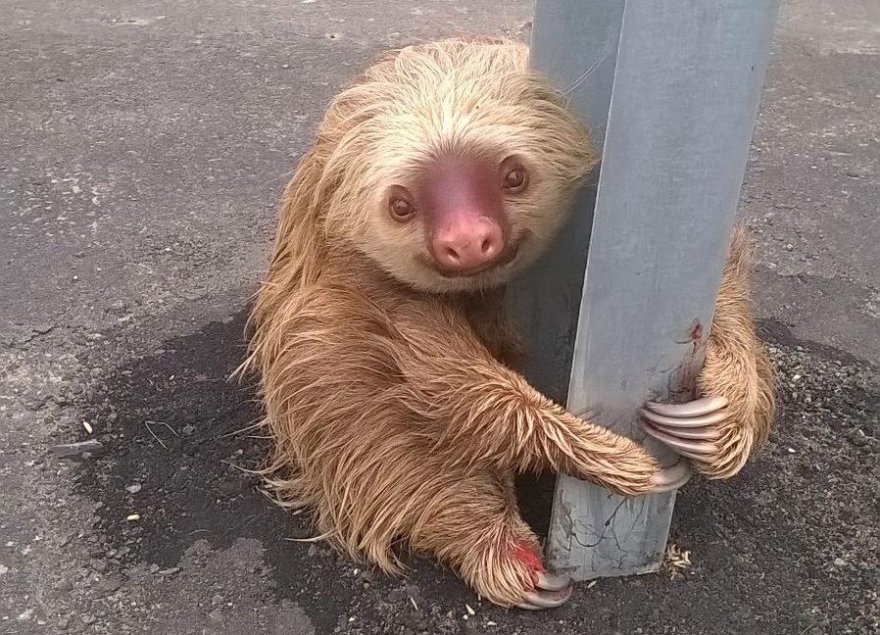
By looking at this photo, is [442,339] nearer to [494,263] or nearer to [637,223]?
[494,263]

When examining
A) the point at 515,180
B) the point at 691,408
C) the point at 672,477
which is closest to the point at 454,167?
the point at 515,180

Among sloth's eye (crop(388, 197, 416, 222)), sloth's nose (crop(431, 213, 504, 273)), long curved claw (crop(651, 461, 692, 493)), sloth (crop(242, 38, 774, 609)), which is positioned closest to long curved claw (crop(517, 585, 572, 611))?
sloth (crop(242, 38, 774, 609))

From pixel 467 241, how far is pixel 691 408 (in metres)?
0.71

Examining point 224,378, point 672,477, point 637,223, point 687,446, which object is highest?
point 637,223

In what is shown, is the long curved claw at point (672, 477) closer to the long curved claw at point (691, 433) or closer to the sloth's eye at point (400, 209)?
the long curved claw at point (691, 433)

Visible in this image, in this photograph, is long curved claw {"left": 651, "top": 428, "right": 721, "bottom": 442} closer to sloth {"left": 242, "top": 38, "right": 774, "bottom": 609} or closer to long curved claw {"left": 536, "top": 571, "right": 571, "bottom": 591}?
sloth {"left": 242, "top": 38, "right": 774, "bottom": 609}

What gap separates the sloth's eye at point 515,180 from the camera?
2264 millimetres

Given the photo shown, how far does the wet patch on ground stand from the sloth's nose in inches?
41.1

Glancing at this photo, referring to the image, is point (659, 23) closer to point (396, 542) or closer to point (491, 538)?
point (491, 538)

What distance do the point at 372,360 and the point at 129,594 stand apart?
3.20 ft

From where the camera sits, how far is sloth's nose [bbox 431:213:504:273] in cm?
211

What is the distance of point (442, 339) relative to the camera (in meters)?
2.48

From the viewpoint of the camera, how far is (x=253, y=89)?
20.2ft

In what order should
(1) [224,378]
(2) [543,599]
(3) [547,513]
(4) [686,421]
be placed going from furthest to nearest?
(1) [224,378]
(3) [547,513]
(2) [543,599]
(4) [686,421]
